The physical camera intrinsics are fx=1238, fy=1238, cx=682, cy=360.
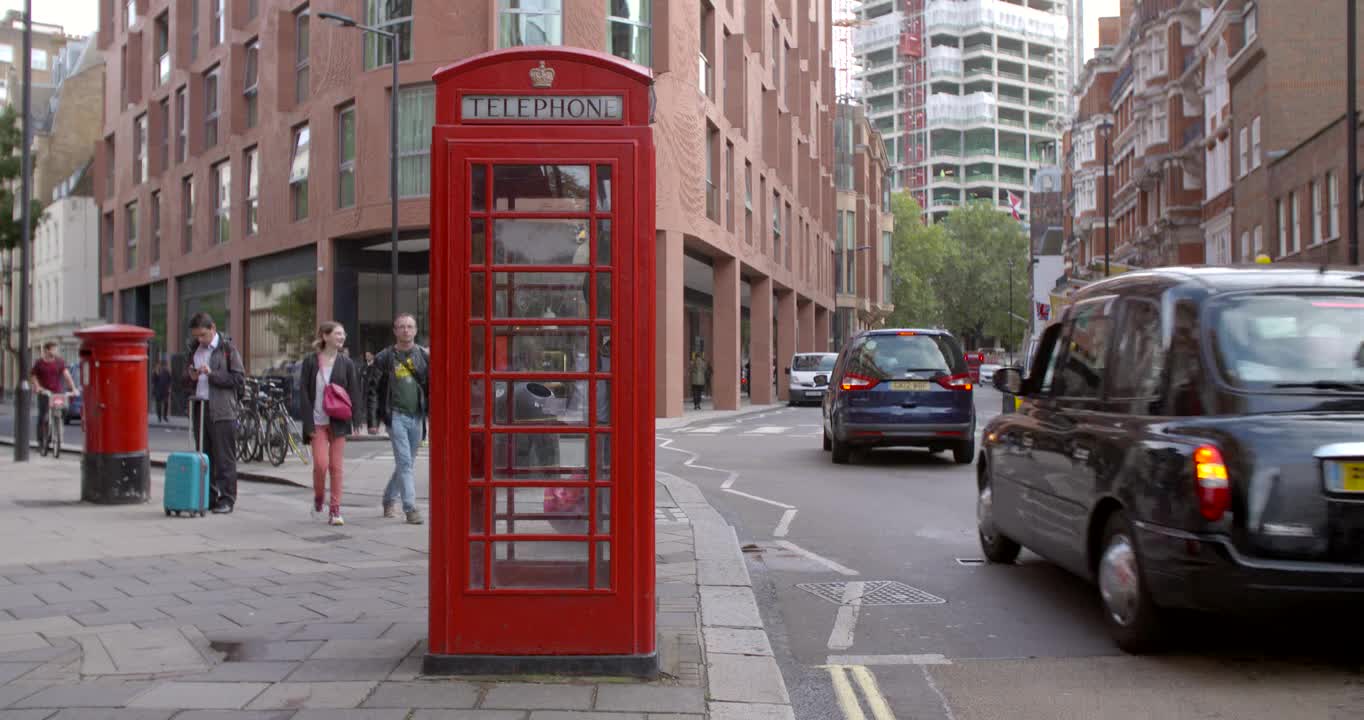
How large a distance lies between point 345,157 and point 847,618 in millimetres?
25644

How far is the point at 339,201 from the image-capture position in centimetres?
2980

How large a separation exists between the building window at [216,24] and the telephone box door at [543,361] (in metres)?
35.2

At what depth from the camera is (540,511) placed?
4.82m

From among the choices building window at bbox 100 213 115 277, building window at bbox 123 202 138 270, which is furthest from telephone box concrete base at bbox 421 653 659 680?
building window at bbox 100 213 115 277

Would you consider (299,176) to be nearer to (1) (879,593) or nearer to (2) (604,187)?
(1) (879,593)

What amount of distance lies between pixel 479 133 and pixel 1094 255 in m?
72.3

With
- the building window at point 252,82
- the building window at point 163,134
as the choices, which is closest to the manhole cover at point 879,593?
the building window at point 252,82

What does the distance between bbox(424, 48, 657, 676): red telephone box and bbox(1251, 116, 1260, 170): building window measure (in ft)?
124

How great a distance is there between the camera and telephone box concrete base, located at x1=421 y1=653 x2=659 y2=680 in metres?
4.85

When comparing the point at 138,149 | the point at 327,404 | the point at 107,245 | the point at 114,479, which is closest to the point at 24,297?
the point at 114,479

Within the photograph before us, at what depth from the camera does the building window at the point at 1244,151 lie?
39.1 meters

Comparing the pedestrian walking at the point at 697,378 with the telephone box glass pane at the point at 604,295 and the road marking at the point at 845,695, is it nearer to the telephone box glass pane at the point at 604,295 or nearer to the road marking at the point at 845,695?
the road marking at the point at 845,695

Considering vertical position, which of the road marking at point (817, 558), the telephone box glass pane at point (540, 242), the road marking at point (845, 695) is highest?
the telephone box glass pane at point (540, 242)

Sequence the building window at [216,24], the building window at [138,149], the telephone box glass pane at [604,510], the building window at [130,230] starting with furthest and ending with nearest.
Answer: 1. the building window at [130,230]
2. the building window at [138,149]
3. the building window at [216,24]
4. the telephone box glass pane at [604,510]
